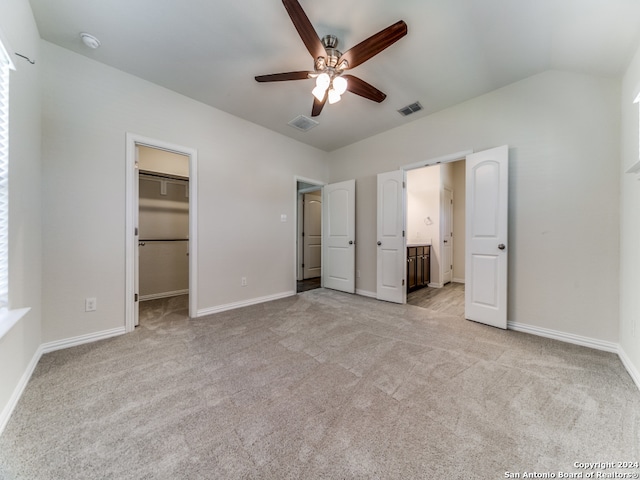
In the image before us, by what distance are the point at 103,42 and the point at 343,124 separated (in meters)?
2.67

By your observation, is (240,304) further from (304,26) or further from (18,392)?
(304,26)

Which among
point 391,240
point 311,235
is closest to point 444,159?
point 391,240

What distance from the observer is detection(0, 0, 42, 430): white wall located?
4.50 feet

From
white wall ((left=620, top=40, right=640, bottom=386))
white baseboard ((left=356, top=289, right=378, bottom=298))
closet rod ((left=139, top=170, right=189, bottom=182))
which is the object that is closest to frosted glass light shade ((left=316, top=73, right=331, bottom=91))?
white wall ((left=620, top=40, right=640, bottom=386))

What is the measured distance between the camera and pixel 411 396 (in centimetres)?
146

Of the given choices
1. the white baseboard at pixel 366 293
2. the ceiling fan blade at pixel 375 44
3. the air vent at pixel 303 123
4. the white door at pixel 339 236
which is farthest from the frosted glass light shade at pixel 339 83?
the white baseboard at pixel 366 293

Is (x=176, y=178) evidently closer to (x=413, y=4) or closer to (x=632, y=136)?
(x=413, y=4)

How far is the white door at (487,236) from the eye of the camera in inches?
98.9

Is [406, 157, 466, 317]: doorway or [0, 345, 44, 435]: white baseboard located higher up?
[406, 157, 466, 317]: doorway

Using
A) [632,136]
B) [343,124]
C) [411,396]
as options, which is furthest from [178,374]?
[632,136]

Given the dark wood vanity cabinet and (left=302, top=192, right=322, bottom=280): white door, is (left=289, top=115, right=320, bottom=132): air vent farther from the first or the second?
the dark wood vanity cabinet

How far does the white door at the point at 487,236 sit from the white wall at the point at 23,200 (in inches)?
152

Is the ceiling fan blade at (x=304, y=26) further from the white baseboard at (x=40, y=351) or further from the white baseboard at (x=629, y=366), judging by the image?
the white baseboard at (x=629, y=366)

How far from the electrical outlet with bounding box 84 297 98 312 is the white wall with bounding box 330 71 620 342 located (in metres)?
4.33
